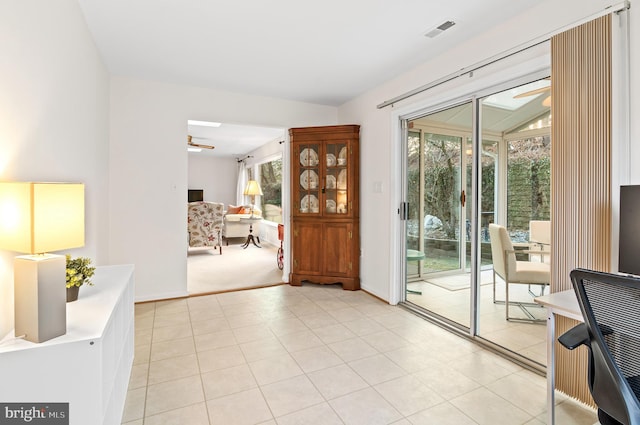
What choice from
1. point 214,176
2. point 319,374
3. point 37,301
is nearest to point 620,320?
point 319,374

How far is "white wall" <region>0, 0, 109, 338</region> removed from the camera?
134cm

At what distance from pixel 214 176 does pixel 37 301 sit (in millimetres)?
9537

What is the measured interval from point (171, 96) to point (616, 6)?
154 inches

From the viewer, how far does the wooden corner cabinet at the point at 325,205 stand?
4238 millimetres

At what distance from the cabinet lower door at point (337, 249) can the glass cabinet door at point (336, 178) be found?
21 centimetres

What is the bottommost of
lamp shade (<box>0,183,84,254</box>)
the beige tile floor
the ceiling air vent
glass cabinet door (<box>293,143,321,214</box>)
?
the beige tile floor

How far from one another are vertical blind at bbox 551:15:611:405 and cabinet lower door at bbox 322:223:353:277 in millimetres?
2441

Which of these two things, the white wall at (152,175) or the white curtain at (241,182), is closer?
the white wall at (152,175)

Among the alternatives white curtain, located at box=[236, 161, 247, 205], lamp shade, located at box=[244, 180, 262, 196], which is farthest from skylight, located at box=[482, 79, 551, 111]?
white curtain, located at box=[236, 161, 247, 205]

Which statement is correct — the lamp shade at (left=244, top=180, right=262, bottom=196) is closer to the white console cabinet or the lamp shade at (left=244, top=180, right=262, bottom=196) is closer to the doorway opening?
the doorway opening

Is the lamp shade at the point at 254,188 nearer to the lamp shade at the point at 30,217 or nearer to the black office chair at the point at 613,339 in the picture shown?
the lamp shade at the point at 30,217

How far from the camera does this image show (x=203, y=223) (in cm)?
654

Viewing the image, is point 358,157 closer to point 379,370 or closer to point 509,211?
point 509,211

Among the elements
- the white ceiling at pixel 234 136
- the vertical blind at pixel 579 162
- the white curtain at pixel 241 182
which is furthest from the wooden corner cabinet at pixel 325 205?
the white curtain at pixel 241 182
